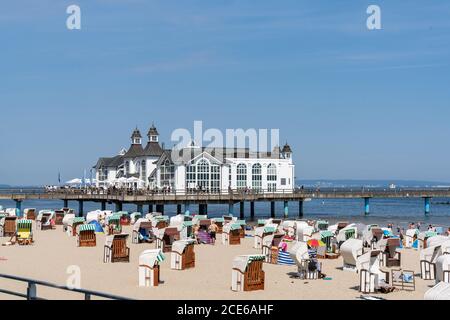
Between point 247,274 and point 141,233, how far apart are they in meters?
13.8

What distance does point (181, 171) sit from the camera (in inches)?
2319

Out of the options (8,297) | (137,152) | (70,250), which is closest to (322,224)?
(70,250)

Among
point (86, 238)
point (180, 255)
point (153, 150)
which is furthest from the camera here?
point (153, 150)

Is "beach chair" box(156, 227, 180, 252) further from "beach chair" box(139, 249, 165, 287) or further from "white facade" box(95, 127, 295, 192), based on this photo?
"white facade" box(95, 127, 295, 192)

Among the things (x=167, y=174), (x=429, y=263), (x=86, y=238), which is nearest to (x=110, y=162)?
(x=167, y=174)

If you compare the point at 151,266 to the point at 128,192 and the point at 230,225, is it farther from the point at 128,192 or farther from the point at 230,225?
the point at 128,192

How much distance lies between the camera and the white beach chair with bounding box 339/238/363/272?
1977cm

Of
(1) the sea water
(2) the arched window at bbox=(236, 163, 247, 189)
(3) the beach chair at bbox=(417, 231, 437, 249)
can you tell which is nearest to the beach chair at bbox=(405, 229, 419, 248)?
(3) the beach chair at bbox=(417, 231, 437, 249)

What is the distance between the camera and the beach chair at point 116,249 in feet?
70.0

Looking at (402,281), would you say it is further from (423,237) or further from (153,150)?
(153,150)

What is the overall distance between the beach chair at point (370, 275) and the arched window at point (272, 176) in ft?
147

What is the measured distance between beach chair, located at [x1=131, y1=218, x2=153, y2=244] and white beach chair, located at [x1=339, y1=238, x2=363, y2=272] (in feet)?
36.8

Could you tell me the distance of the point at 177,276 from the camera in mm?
18547

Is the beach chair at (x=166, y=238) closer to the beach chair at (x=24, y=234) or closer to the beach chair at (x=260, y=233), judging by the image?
the beach chair at (x=260, y=233)
